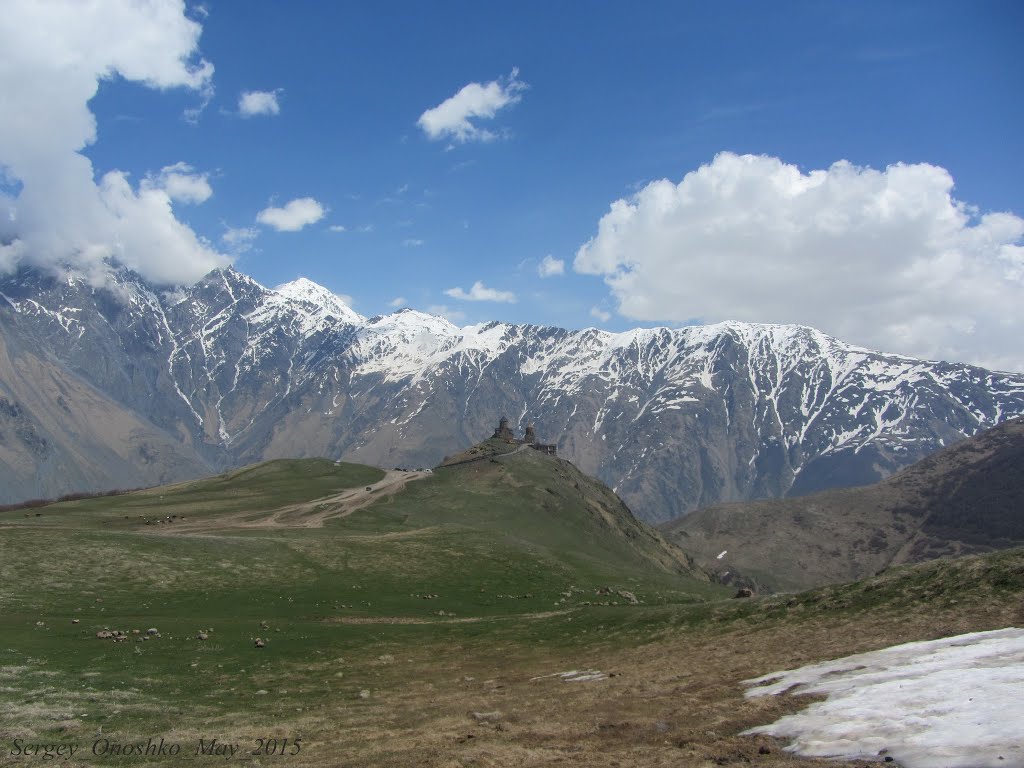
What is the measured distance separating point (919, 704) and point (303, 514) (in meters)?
122

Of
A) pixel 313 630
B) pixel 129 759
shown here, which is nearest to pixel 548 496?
pixel 313 630

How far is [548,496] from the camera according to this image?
525ft

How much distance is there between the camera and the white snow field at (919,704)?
18250 millimetres

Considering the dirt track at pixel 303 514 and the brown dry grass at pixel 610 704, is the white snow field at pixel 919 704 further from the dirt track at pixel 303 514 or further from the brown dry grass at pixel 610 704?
the dirt track at pixel 303 514

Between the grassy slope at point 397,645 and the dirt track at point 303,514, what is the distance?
1118 inches

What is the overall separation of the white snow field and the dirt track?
98.6 metres

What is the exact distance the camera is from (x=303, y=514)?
132 meters

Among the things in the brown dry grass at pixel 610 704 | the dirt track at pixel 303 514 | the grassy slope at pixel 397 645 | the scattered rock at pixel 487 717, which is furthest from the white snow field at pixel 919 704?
the dirt track at pixel 303 514

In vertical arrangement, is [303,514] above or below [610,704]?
above

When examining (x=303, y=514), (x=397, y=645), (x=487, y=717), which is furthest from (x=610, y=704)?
(x=303, y=514)

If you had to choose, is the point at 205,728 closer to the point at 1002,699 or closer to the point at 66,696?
the point at 66,696

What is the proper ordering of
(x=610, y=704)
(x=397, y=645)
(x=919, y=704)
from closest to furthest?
(x=919, y=704), (x=610, y=704), (x=397, y=645)

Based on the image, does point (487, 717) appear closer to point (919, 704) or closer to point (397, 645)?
point (919, 704)

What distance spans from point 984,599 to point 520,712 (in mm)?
23304
